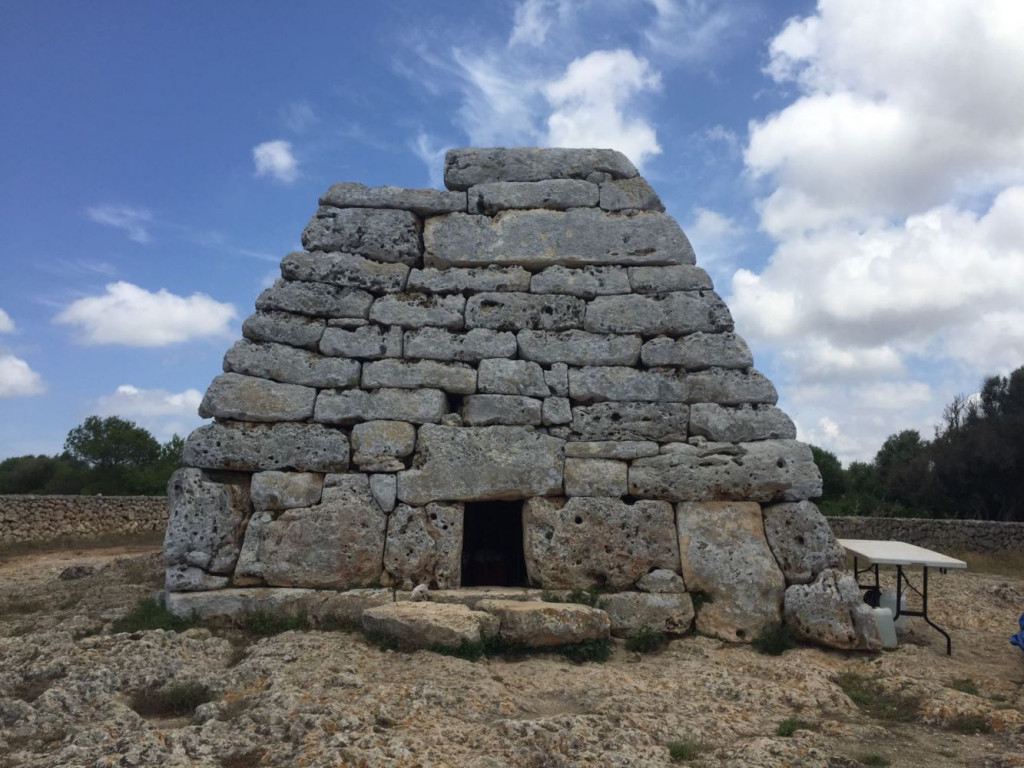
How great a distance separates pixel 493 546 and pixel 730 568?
2726 millimetres

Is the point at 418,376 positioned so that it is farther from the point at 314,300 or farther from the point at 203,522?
the point at 203,522

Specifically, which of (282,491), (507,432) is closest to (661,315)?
(507,432)

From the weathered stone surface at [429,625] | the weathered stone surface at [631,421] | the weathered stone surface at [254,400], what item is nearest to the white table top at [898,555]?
the weathered stone surface at [631,421]

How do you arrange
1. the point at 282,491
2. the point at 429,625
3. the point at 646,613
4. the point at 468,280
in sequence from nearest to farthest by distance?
1. the point at 429,625
2. the point at 646,613
3. the point at 282,491
4. the point at 468,280

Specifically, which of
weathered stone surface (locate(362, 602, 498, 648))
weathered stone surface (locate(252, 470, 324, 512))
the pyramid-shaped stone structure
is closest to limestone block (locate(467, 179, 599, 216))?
the pyramid-shaped stone structure

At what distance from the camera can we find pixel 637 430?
637 cm

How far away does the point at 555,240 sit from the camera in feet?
22.8

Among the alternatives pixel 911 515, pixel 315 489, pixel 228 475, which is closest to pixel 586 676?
pixel 315 489

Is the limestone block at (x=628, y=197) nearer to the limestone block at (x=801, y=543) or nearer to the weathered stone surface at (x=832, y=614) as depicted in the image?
the limestone block at (x=801, y=543)

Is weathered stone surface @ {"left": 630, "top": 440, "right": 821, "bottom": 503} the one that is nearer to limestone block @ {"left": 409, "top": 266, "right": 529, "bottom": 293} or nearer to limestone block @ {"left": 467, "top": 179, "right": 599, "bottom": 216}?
limestone block @ {"left": 409, "top": 266, "right": 529, "bottom": 293}

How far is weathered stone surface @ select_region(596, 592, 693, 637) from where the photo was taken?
5832 millimetres

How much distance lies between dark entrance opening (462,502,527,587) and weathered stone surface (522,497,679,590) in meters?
1.05

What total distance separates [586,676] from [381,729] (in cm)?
163

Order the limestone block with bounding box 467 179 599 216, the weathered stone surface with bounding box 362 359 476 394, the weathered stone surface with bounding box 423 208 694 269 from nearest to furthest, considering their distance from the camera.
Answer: the weathered stone surface with bounding box 362 359 476 394, the weathered stone surface with bounding box 423 208 694 269, the limestone block with bounding box 467 179 599 216
